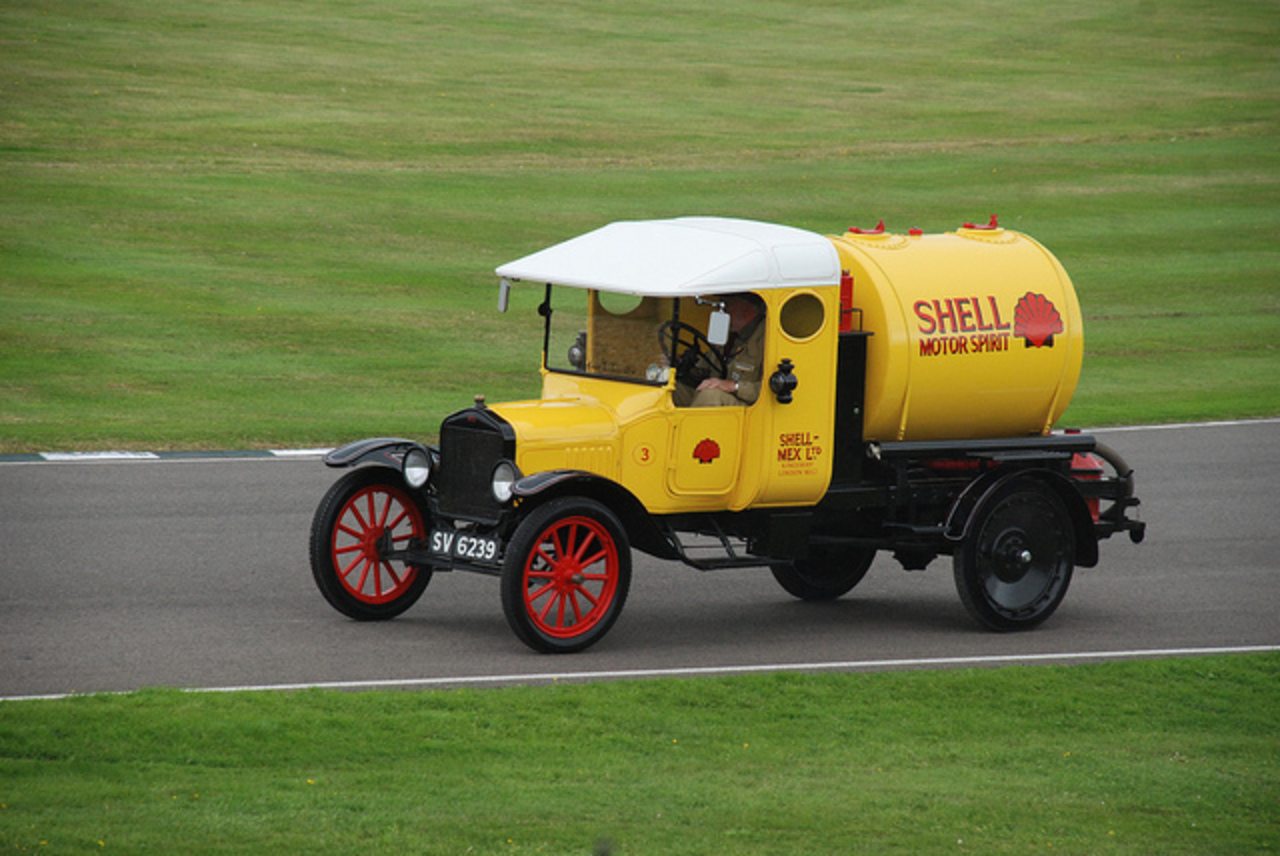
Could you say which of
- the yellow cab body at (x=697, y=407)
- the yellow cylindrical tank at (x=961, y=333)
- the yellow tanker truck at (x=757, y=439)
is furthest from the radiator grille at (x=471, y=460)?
the yellow cylindrical tank at (x=961, y=333)

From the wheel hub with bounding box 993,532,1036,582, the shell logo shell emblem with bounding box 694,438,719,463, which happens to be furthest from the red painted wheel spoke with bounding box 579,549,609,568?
the wheel hub with bounding box 993,532,1036,582

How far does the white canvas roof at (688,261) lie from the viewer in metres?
11.2

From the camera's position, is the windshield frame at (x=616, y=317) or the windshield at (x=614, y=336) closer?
the windshield frame at (x=616, y=317)

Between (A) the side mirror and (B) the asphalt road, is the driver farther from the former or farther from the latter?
(B) the asphalt road

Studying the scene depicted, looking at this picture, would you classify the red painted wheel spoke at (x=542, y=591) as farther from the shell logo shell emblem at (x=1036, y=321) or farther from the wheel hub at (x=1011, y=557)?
the shell logo shell emblem at (x=1036, y=321)

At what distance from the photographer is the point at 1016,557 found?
12.2 metres

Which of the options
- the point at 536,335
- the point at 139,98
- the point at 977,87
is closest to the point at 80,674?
the point at 536,335

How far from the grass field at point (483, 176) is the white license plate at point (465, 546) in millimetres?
7409

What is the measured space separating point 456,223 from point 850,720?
75.5 ft

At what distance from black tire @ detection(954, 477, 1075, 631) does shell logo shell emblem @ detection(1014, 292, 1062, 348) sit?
0.94 meters

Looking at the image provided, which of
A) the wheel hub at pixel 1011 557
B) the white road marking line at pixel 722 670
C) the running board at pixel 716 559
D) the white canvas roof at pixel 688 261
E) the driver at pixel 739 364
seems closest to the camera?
the white road marking line at pixel 722 670

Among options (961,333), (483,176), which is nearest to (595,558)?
(961,333)

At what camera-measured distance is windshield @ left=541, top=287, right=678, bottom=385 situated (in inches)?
471

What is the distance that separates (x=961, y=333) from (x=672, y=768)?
4.33 m
